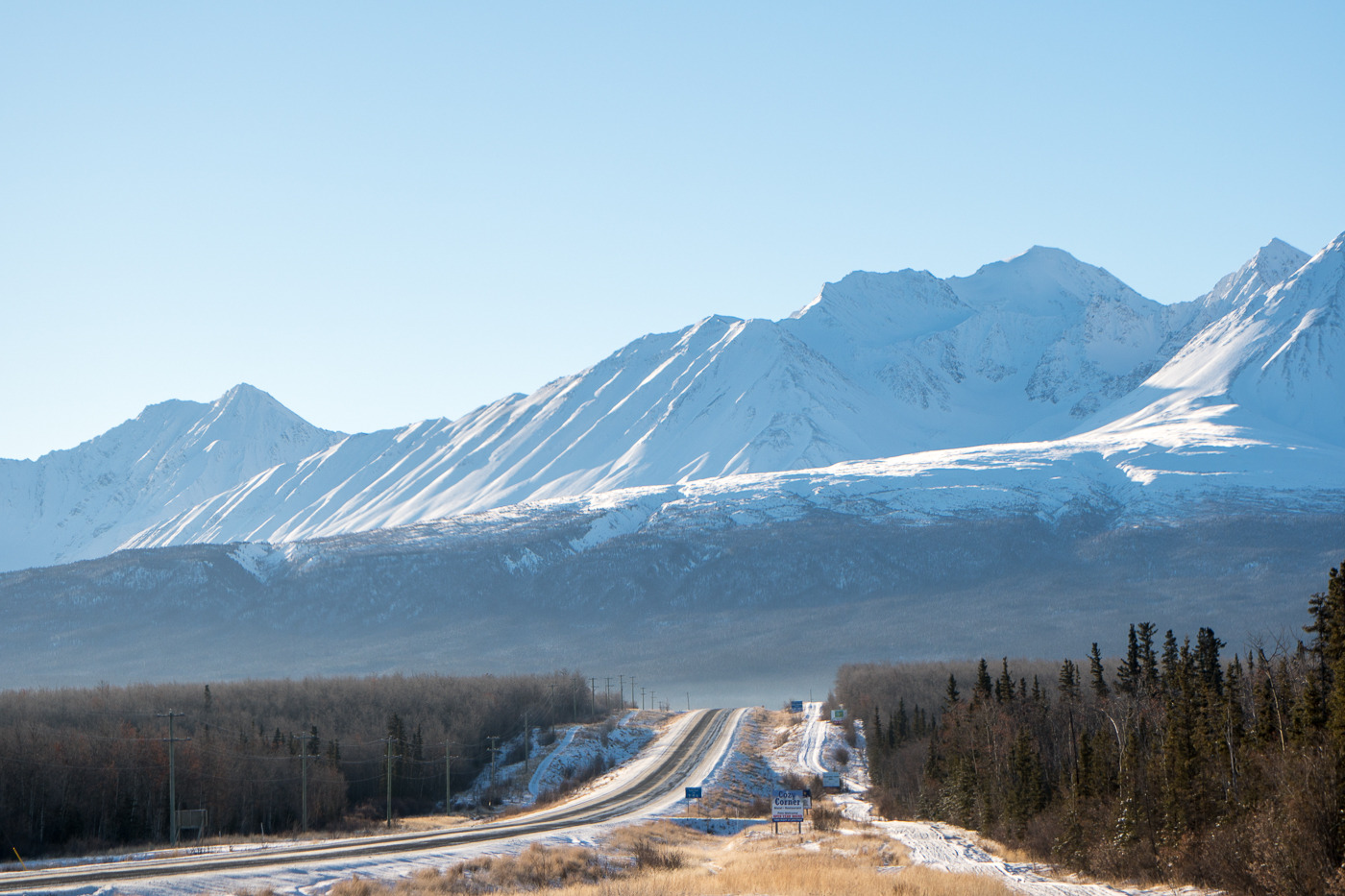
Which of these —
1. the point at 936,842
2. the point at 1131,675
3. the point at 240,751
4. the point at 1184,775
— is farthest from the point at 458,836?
the point at 240,751

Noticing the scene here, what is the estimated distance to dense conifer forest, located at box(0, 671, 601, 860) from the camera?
359ft

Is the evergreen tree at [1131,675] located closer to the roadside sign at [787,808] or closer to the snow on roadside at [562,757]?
the roadside sign at [787,808]

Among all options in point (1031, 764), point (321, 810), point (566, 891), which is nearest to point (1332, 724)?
point (566, 891)

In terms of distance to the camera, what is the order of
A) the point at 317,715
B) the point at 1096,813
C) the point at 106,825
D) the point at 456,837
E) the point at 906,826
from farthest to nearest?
the point at 317,715, the point at 106,825, the point at 906,826, the point at 456,837, the point at 1096,813

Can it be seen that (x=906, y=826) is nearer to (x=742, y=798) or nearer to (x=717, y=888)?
(x=742, y=798)

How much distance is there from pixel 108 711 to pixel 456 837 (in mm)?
103037

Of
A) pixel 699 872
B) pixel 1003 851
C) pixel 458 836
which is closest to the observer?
pixel 699 872

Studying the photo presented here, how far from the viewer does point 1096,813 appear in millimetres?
55688

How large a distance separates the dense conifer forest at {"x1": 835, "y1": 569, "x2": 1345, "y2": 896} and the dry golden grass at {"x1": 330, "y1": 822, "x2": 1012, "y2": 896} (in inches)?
283

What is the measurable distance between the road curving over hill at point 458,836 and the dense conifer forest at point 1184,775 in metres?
23.3

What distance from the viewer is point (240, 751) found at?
129750 millimetres

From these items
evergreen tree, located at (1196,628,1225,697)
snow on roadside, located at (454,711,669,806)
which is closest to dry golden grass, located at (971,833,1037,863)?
evergreen tree, located at (1196,628,1225,697)

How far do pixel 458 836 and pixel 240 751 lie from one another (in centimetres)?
7264

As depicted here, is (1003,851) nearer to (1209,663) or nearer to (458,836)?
(1209,663)
